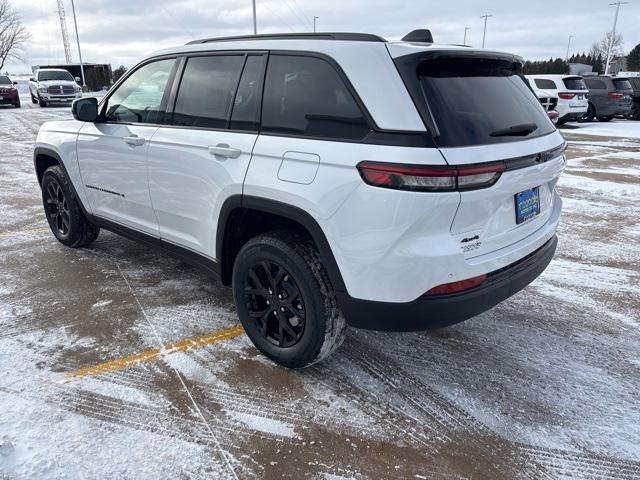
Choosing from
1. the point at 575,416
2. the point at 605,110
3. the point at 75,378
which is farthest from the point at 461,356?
the point at 605,110

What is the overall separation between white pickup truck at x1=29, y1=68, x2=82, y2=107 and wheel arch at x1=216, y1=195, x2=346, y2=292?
25496 millimetres

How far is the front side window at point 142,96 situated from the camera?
11.9ft

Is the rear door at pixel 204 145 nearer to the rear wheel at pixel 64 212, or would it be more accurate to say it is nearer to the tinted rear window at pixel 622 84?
the rear wheel at pixel 64 212

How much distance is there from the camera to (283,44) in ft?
9.38

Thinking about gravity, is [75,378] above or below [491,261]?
below

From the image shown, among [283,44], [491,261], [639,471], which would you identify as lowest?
[639,471]

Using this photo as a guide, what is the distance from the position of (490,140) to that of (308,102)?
95 centimetres

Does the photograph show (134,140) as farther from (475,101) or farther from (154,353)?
(475,101)

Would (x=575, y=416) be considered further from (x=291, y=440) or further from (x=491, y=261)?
(x=291, y=440)

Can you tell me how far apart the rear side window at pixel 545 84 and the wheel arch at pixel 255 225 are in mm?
17316

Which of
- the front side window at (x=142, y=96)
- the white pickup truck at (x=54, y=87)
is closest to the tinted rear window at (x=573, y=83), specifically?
the front side window at (x=142, y=96)

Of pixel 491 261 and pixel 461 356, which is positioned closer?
pixel 491 261

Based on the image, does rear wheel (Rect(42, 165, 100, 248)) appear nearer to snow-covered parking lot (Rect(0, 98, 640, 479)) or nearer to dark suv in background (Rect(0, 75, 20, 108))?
snow-covered parking lot (Rect(0, 98, 640, 479))

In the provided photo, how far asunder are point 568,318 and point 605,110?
18967mm
